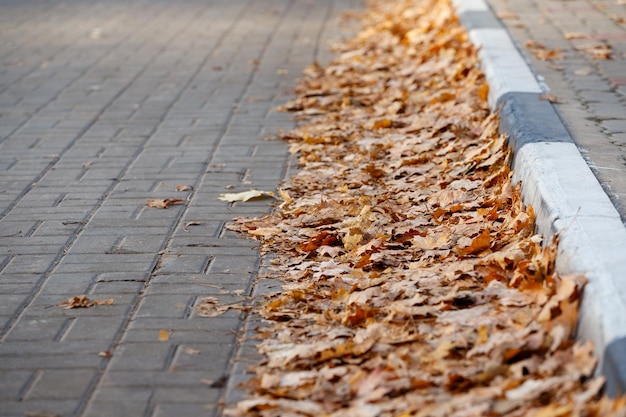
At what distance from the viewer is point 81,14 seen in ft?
38.5

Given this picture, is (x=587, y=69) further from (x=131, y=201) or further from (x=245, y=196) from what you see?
(x=131, y=201)

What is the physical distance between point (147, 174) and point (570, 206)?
267cm

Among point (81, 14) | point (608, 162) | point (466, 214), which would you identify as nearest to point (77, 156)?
point (466, 214)

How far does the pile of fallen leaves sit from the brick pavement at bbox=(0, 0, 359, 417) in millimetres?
231

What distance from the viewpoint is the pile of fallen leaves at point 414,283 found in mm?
2945

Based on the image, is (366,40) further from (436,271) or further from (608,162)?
(436,271)

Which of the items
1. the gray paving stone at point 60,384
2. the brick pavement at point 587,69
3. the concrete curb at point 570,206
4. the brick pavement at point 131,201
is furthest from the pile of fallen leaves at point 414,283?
the gray paving stone at point 60,384

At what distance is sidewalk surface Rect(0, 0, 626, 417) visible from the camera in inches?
129

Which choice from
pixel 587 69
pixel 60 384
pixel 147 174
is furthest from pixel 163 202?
pixel 587 69

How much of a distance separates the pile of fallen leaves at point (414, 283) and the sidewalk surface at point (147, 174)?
235mm

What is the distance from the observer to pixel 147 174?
218 inches

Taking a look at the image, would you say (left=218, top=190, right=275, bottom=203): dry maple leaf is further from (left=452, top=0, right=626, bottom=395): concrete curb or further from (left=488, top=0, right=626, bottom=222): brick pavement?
(left=488, top=0, right=626, bottom=222): brick pavement

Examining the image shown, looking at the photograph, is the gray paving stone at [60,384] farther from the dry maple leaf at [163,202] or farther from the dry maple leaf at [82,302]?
the dry maple leaf at [163,202]

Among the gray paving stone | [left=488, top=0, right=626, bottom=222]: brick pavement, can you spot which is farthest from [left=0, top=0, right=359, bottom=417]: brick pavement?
[left=488, top=0, right=626, bottom=222]: brick pavement
